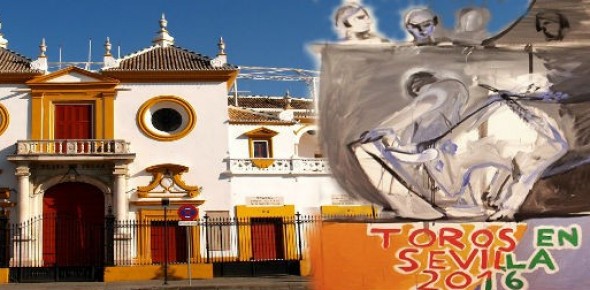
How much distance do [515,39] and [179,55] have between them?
618 inches

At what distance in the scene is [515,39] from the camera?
31.1 ft

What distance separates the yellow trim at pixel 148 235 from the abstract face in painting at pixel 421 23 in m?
13.3

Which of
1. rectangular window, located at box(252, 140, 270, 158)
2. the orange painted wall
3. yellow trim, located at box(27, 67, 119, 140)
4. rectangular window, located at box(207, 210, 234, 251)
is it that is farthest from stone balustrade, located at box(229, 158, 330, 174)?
the orange painted wall

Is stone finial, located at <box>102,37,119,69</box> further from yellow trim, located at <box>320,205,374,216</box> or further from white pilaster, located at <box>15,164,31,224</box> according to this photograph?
yellow trim, located at <box>320,205,374,216</box>

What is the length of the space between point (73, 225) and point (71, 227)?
0.08 meters

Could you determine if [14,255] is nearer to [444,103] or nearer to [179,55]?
[179,55]

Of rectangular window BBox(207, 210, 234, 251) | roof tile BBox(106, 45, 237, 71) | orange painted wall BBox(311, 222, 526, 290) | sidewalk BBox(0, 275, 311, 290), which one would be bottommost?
sidewalk BBox(0, 275, 311, 290)

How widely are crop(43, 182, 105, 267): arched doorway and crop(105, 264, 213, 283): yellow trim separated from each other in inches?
104

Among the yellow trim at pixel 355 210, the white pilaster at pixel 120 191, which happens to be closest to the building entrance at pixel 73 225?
the white pilaster at pixel 120 191

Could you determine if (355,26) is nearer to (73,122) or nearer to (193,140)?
(193,140)

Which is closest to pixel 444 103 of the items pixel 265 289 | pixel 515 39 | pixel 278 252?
pixel 515 39

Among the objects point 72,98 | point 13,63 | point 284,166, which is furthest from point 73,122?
point 284,166

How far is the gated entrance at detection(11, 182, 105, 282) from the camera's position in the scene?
830 inches

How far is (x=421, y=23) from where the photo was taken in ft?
31.1
